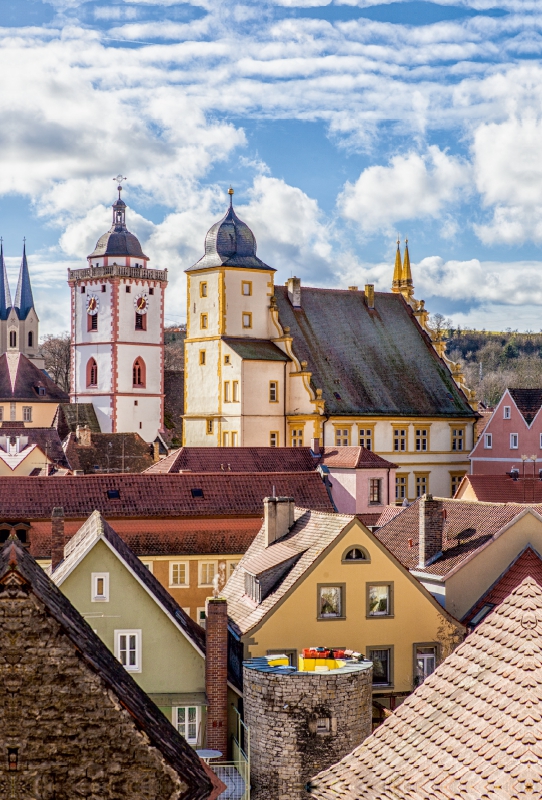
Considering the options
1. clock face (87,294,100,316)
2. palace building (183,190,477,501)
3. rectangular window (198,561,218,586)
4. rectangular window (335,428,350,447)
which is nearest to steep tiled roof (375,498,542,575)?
rectangular window (198,561,218,586)

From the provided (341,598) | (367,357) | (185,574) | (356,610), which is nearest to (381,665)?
(356,610)

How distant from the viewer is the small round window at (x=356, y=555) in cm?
Result: 2917

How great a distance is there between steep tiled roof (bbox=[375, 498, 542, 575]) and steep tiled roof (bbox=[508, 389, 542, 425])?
3543 centimetres

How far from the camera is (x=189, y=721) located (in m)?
27.1

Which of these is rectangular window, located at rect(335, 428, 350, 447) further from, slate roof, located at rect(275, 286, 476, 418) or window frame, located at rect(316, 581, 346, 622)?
window frame, located at rect(316, 581, 346, 622)

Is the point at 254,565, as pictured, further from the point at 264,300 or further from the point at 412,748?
the point at 264,300

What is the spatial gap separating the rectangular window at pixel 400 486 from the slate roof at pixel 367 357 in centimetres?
387

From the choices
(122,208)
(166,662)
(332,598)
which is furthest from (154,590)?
(122,208)

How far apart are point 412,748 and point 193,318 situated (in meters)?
64.8

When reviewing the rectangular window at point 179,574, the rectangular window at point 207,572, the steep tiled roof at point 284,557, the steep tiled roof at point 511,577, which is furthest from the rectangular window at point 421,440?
the steep tiled roof at point 511,577

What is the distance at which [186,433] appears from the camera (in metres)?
74.6

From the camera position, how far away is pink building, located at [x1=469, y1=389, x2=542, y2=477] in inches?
2773

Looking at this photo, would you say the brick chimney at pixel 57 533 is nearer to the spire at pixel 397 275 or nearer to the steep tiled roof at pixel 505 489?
the steep tiled roof at pixel 505 489

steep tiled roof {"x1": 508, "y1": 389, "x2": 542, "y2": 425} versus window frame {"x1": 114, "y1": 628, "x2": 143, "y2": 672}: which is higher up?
steep tiled roof {"x1": 508, "y1": 389, "x2": 542, "y2": 425}
